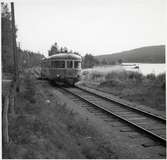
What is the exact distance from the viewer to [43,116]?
6.51 metres

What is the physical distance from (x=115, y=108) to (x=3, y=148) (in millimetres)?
6817

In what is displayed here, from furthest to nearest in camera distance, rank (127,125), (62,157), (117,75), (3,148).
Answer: (117,75)
(127,125)
(62,157)
(3,148)

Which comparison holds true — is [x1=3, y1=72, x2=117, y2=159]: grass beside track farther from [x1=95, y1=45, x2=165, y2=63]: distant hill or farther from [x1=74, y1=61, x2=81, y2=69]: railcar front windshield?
[x1=74, y1=61, x2=81, y2=69]: railcar front windshield

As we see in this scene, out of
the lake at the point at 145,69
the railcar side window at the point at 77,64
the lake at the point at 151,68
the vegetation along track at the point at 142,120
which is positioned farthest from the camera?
the lake at the point at 145,69

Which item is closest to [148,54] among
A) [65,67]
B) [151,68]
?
[65,67]

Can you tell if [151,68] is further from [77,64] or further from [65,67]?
[65,67]

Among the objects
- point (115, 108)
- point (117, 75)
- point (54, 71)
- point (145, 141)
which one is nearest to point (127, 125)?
point (145, 141)

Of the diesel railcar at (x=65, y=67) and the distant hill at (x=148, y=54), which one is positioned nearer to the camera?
the distant hill at (x=148, y=54)

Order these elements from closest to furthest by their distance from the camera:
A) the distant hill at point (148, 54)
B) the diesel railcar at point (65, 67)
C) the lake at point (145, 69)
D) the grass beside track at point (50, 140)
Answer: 1. the grass beside track at point (50, 140)
2. the distant hill at point (148, 54)
3. the diesel railcar at point (65, 67)
4. the lake at point (145, 69)

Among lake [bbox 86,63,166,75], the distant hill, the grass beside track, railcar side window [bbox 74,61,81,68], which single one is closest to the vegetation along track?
the grass beside track

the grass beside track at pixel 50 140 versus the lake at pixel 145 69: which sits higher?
the lake at pixel 145 69

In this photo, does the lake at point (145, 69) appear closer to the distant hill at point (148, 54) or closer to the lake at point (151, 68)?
the lake at point (151, 68)

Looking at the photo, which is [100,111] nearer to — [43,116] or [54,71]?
[43,116]

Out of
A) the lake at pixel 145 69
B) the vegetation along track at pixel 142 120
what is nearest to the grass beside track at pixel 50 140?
the vegetation along track at pixel 142 120
